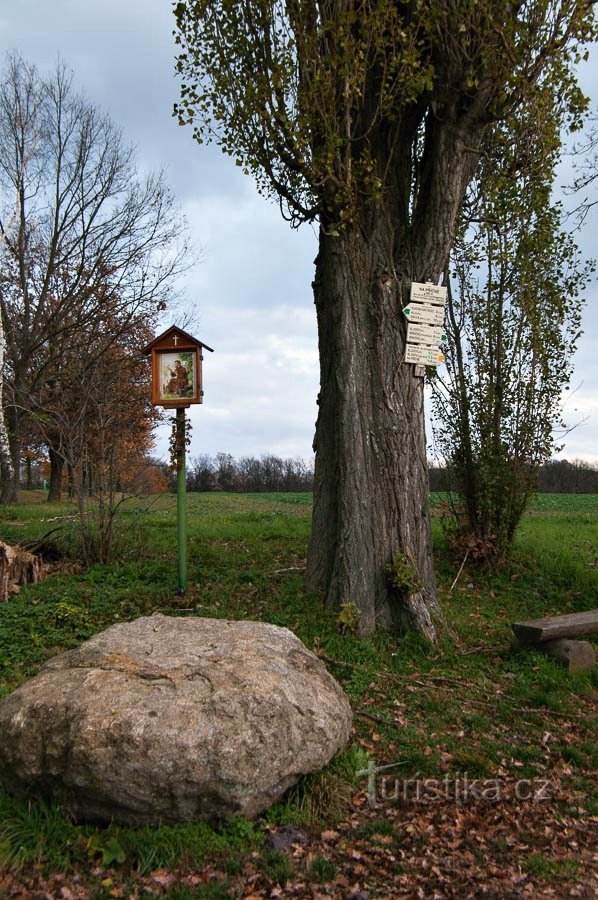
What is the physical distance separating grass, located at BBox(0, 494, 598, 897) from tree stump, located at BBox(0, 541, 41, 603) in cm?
21

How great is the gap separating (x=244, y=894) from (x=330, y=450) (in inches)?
194

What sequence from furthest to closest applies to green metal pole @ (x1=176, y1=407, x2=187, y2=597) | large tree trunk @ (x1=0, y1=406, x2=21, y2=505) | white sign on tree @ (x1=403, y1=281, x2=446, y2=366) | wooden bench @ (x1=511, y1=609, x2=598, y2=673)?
large tree trunk @ (x1=0, y1=406, x2=21, y2=505), green metal pole @ (x1=176, y1=407, x2=187, y2=597), white sign on tree @ (x1=403, y1=281, x2=446, y2=366), wooden bench @ (x1=511, y1=609, x2=598, y2=673)

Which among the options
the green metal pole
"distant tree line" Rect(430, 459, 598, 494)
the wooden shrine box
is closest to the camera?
the green metal pole

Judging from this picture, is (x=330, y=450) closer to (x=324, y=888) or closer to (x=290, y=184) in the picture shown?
(x=290, y=184)

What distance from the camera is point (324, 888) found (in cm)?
334

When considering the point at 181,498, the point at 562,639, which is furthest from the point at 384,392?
the point at 562,639

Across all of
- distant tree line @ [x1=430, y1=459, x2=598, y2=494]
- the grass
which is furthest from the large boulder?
distant tree line @ [x1=430, y1=459, x2=598, y2=494]

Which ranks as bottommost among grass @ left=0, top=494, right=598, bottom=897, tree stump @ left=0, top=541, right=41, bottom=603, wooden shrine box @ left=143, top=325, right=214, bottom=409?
grass @ left=0, top=494, right=598, bottom=897

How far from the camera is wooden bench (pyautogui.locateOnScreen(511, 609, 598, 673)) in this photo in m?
6.30

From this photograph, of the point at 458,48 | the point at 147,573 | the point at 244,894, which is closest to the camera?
the point at 244,894

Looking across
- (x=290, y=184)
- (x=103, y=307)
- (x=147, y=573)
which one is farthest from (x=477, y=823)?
(x=103, y=307)

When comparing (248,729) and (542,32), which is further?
(542,32)

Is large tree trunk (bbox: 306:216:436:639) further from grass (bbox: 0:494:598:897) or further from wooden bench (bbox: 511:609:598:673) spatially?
wooden bench (bbox: 511:609:598:673)

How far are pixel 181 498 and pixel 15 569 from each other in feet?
7.49
